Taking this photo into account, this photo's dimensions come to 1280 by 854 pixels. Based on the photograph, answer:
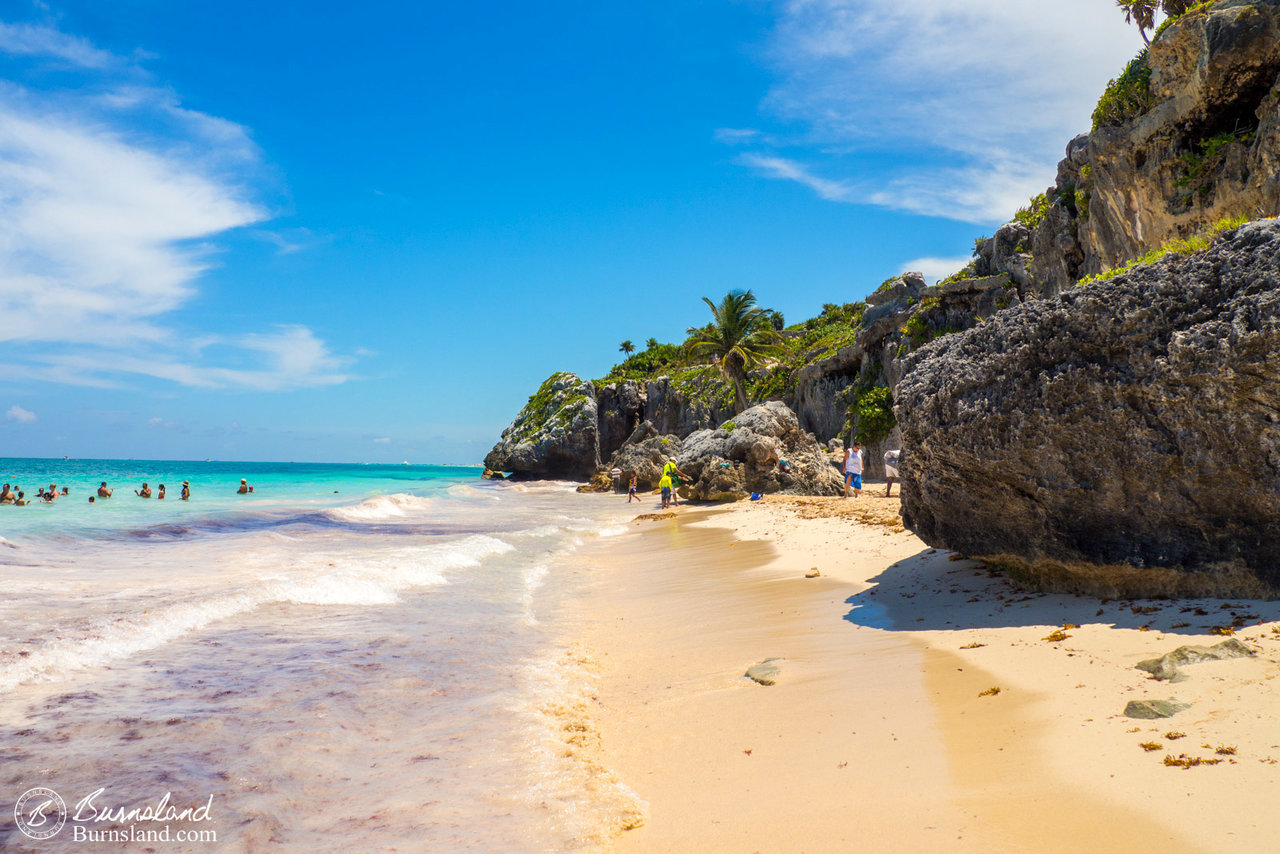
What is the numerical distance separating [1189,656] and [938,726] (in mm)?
1549

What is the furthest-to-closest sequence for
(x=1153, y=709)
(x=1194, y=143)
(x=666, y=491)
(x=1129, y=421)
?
(x=666, y=491)
(x=1194, y=143)
(x=1129, y=421)
(x=1153, y=709)

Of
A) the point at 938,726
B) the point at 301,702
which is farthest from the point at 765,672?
the point at 301,702

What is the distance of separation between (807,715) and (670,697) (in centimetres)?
123

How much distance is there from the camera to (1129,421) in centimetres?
499

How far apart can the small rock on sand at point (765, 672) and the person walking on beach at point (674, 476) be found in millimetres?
19451

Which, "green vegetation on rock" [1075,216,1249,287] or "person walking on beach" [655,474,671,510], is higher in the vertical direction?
"green vegetation on rock" [1075,216,1249,287]

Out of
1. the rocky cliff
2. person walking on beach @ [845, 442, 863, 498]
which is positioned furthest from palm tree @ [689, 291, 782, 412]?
person walking on beach @ [845, 442, 863, 498]

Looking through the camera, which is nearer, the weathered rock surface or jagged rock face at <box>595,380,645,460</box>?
the weathered rock surface

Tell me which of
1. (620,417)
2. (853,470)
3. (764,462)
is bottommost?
(853,470)

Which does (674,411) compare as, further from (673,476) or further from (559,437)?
(673,476)

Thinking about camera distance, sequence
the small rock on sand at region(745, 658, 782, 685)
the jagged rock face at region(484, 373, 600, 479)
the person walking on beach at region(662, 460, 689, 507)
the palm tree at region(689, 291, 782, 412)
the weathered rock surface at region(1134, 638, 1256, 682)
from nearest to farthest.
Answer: the weathered rock surface at region(1134, 638, 1256, 682)
the small rock on sand at region(745, 658, 782, 685)
the person walking on beach at region(662, 460, 689, 507)
the palm tree at region(689, 291, 782, 412)
the jagged rock face at region(484, 373, 600, 479)

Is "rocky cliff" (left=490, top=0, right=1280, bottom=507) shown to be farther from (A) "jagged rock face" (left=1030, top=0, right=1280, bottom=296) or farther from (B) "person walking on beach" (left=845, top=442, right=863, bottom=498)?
(B) "person walking on beach" (left=845, top=442, right=863, bottom=498)

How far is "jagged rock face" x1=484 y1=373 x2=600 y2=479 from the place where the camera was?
5275 centimetres

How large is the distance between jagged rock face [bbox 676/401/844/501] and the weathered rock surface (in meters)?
19.9
